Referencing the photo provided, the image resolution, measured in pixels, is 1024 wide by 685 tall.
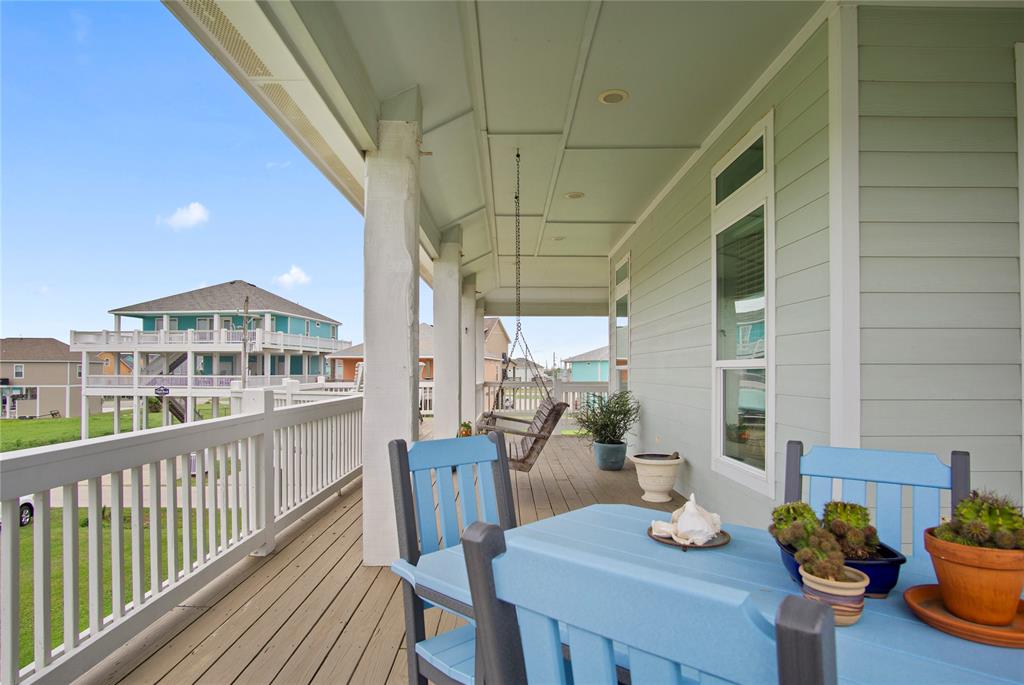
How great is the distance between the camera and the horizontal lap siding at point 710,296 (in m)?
2.51

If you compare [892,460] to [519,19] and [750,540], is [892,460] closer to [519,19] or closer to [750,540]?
[750,540]

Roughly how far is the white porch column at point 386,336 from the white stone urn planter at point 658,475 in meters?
2.23

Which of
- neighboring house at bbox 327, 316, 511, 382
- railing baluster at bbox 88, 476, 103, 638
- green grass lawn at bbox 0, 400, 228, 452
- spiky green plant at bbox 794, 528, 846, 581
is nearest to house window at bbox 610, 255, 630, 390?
railing baluster at bbox 88, 476, 103, 638

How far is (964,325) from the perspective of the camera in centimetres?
223

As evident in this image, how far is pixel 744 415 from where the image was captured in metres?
3.39

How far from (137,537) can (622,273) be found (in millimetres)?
6077

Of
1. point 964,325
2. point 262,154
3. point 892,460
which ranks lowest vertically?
point 892,460

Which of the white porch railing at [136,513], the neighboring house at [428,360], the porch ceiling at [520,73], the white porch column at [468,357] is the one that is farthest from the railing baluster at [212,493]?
the neighboring house at [428,360]

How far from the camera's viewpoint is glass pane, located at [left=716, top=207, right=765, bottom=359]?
Answer: 3.18 m

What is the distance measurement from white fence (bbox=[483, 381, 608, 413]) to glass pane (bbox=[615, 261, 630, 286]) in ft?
5.89

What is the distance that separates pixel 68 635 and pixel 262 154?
38.3m

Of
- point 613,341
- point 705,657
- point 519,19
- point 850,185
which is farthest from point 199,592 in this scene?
point 613,341

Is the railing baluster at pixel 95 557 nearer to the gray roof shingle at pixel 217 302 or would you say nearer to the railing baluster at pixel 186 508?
the railing baluster at pixel 186 508

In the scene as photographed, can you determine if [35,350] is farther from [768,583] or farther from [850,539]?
[850,539]
